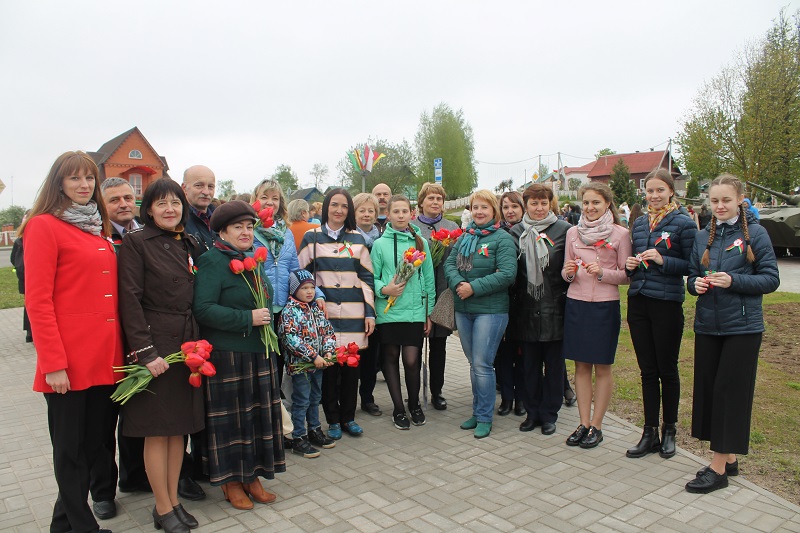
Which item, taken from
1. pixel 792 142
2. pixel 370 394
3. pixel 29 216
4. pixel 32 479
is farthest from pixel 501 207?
pixel 792 142

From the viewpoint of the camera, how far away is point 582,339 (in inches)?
193

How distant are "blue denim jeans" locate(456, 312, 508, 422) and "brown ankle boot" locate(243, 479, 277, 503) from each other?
211 centimetres

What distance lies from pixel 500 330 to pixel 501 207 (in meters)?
1.39

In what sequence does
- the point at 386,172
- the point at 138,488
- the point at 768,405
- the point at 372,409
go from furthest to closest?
the point at 386,172, the point at 372,409, the point at 768,405, the point at 138,488

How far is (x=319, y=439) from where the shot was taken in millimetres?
5039

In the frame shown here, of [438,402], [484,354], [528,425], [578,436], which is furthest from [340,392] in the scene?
[578,436]

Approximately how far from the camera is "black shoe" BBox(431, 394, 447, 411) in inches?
240

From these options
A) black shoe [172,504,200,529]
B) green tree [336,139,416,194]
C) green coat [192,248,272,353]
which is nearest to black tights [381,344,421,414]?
green coat [192,248,272,353]

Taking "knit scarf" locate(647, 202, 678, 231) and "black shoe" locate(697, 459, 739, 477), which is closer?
"black shoe" locate(697, 459, 739, 477)

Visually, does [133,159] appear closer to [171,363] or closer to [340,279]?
[340,279]

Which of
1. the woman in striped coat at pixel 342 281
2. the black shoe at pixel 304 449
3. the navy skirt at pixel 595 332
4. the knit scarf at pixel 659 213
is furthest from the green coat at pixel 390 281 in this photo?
the knit scarf at pixel 659 213

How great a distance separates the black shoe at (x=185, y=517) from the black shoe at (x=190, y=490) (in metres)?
0.39

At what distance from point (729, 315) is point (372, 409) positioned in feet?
11.1

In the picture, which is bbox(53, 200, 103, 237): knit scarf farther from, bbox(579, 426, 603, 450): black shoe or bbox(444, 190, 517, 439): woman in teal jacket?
bbox(579, 426, 603, 450): black shoe
